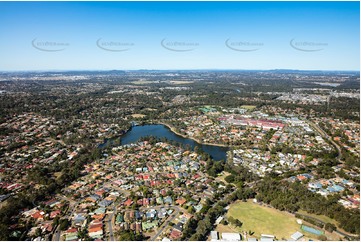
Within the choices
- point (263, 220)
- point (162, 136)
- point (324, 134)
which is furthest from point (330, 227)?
point (162, 136)

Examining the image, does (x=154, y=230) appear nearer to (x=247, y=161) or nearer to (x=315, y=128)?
(x=247, y=161)

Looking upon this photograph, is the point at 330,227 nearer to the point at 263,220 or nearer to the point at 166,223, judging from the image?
the point at 263,220

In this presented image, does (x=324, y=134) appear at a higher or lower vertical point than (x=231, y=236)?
higher

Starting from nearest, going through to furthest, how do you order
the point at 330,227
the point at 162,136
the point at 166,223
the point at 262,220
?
1. the point at 330,227
2. the point at 166,223
3. the point at 262,220
4. the point at 162,136

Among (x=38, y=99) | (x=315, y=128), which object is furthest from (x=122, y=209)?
(x=38, y=99)

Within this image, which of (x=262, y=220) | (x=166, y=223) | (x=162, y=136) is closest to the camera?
(x=166, y=223)

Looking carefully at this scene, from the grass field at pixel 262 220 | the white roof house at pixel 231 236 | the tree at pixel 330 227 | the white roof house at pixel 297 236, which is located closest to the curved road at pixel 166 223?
the grass field at pixel 262 220

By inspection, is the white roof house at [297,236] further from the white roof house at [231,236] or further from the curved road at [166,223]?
the curved road at [166,223]
